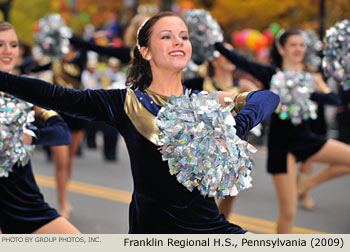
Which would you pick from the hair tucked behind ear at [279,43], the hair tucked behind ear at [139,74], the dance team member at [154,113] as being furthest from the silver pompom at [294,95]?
the dance team member at [154,113]

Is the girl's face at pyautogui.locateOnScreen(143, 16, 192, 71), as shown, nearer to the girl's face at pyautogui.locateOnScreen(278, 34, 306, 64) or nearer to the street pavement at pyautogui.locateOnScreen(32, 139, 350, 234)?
the girl's face at pyautogui.locateOnScreen(278, 34, 306, 64)

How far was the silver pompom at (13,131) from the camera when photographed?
143 inches

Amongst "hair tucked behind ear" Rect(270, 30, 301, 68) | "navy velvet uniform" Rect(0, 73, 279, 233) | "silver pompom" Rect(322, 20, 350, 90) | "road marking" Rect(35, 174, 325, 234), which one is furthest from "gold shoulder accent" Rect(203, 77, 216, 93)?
"navy velvet uniform" Rect(0, 73, 279, 233)

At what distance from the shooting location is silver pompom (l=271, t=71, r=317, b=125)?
5.78 meters

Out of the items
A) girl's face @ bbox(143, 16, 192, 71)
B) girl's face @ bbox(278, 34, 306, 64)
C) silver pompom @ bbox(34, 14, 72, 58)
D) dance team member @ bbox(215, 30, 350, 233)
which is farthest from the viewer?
silver pompom @ bbox(34, 14, 72, 58)

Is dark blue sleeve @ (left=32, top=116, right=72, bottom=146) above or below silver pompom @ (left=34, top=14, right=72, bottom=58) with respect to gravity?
below

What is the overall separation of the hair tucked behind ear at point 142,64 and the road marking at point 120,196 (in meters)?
2.87

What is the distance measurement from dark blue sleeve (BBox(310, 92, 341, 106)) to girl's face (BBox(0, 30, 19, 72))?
294 cm

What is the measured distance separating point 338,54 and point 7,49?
2262mm

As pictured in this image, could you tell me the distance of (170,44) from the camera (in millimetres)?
3070

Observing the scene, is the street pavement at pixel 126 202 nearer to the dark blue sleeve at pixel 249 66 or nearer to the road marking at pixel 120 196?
the road marking at pixel 120 196

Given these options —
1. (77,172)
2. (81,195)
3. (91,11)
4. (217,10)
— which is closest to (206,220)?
(81,195)

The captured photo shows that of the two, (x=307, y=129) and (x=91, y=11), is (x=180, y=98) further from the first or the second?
(x=91, y=11)

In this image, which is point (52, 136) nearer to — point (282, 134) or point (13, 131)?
point (13, 131)
